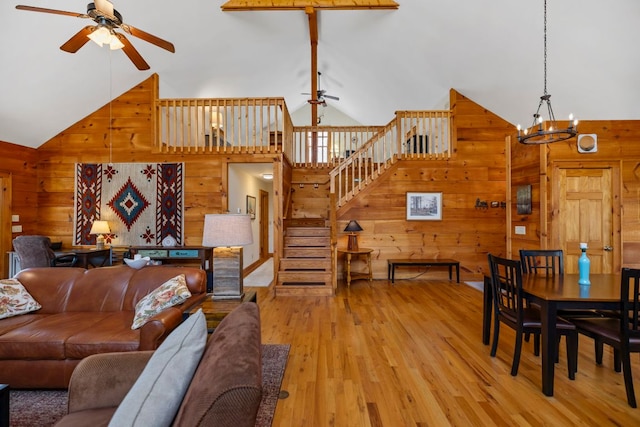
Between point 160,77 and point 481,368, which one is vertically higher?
point 160,77

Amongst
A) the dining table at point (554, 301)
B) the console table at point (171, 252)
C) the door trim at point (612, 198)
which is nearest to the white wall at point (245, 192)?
the console table at point (171, 252)

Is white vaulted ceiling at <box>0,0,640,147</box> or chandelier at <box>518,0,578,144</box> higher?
white vaulted ceiling at <box>0,0,640,147</box>

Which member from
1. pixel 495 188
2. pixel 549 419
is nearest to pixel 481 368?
pixel 549 419

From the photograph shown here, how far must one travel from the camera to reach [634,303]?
79.7 inches

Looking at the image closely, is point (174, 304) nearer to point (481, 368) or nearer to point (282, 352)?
point (282, 352)

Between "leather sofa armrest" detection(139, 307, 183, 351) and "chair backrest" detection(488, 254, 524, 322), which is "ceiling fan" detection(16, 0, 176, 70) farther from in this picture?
"chair backrest" detection(488, 254, 524, 322)

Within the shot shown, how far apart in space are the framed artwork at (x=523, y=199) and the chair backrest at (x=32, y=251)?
6.96 m

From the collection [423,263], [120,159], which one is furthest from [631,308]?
[120,159]

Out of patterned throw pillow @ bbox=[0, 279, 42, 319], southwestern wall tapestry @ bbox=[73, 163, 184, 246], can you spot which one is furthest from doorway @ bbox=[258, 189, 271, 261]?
patterned throw pillow @ bbox=[0, 279, 42, 319]

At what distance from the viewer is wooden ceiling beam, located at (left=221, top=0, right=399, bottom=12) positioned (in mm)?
5328

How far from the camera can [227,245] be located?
103 inches

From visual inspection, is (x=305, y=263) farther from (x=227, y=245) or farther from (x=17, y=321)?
(x=17, y=321)

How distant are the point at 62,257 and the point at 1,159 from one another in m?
2.08

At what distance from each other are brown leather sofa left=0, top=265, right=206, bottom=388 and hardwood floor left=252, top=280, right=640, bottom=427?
1.03 m
